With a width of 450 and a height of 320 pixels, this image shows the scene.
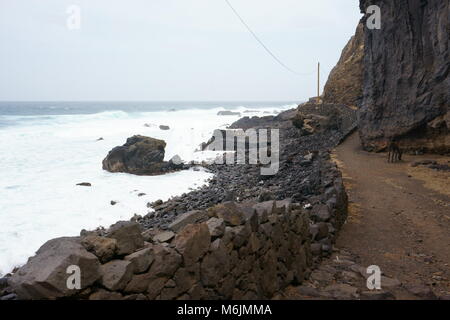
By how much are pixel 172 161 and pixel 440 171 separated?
50.1 feet

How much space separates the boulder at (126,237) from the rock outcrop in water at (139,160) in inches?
708

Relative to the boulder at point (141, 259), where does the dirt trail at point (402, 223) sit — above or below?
below

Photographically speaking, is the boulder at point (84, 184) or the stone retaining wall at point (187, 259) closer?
the stone retaining wall at point (187, 259)

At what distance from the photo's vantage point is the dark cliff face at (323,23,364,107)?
99.2 ft

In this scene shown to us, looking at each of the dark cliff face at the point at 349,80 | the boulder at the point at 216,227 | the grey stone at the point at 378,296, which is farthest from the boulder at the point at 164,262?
the dark cliff face at the point at 349,80

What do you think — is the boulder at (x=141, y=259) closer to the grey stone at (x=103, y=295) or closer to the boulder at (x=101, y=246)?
the boulder at (x=101, y=246)

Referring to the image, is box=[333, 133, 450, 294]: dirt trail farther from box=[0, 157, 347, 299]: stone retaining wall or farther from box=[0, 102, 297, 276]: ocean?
box=[0, 102, 297, 276]: ocean

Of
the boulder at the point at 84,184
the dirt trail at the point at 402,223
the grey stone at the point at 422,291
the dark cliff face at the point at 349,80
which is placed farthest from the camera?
the dark cliff face at the point at 349,80

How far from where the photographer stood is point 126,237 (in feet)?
11.6

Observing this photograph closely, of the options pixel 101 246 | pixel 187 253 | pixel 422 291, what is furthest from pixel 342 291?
pixel 101 246

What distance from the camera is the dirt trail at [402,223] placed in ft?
22.5

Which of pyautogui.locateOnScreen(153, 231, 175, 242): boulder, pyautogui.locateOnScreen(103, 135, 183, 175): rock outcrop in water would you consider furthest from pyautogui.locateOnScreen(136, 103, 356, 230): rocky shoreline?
pyautogui.locateOnScreen(103, 135, 183, 175): rock outcrop in water
